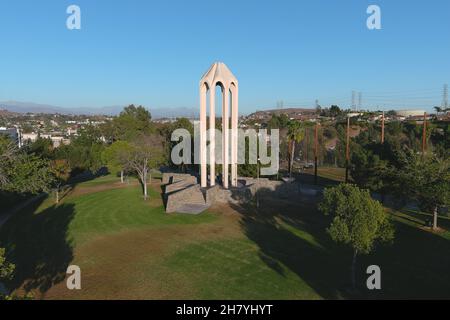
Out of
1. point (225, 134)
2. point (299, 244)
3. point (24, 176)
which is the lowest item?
point (299, 244)

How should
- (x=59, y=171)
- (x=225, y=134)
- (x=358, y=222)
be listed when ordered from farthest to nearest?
(x=59, y=171), (x=225, y=134), (x=358, y=222)

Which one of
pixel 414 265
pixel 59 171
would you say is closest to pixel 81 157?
pixel 59 171

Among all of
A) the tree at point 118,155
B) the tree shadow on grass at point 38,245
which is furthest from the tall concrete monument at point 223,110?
the tree shadow on grass at point 38,245

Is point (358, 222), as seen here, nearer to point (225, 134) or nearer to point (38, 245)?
point (38, 245)

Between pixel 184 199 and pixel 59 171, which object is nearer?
pixel 184 199

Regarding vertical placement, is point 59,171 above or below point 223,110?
below

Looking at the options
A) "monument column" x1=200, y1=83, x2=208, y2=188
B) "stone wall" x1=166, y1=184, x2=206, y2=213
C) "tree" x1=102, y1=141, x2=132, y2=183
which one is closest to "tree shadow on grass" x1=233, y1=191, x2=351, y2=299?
"stone wall" x1=166, y1=184, x2=206, y2=213

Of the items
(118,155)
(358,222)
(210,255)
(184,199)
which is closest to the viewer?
(358,222)
